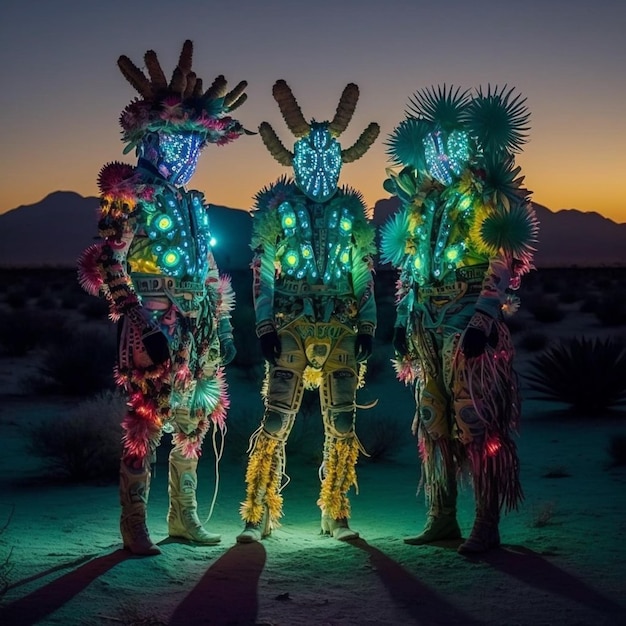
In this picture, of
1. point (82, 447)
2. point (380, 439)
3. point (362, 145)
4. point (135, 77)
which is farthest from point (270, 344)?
point (380, 439)

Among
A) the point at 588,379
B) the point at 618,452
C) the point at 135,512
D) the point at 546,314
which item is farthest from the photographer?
the point at 546,314

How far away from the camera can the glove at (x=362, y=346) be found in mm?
7055

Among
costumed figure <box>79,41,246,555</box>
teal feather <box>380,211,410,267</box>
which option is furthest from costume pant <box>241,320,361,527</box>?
teal feather <box>380,211,410,267</box>

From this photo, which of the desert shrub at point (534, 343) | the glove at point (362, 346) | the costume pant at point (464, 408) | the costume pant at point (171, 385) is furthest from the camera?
the desert shrub at point (534, 343)

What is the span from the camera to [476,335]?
6320mm

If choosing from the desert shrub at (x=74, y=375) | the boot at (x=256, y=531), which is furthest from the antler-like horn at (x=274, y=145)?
the desert shrub at (x=74, y=375)

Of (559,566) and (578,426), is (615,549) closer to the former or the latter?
(559,566)

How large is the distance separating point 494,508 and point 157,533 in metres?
2.57

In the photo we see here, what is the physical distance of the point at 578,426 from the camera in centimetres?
1274

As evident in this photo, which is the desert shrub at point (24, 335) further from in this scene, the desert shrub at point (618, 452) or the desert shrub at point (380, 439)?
the desert shrub at point (618, 452)

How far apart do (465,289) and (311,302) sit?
44.6 inches

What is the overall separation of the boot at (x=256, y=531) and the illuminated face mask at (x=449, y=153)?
281 centimetres

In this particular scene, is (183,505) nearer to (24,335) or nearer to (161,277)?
(161,277)

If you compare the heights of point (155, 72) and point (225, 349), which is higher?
point (155, 72)
